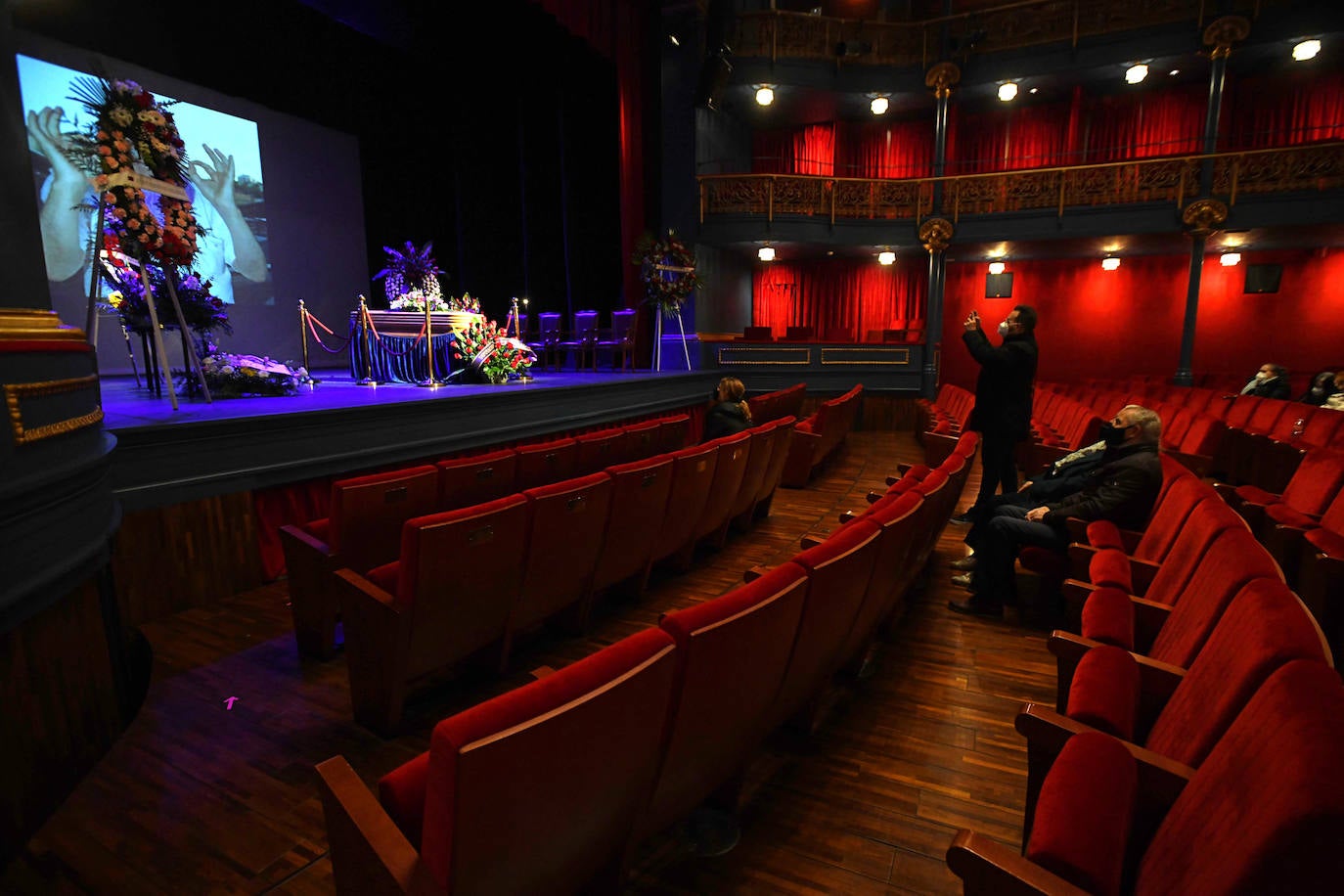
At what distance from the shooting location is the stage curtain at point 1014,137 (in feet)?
32.7

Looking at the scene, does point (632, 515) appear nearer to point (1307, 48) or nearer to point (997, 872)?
point (997, 872)

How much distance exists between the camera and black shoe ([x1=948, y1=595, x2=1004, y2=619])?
254 cm

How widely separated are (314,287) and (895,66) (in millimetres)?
8482

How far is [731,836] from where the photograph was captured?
1349mm

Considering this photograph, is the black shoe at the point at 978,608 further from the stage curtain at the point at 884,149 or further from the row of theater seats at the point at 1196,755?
the stage curtain at the point at 884,149

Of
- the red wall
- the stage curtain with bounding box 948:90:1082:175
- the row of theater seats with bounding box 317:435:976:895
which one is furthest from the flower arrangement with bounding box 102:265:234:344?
the stage curtain with bounding box 948:90:1082:175

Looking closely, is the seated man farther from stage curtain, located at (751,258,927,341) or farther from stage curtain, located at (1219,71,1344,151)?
stage curtain, located at (1219,71,1344,151)

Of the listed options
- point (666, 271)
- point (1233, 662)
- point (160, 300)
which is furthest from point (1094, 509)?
point (666, 271)

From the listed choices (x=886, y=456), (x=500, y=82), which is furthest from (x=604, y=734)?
(x=500, y=82)

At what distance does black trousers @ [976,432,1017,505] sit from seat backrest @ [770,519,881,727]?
85.7 inches

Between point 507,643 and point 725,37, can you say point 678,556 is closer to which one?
point 507,643

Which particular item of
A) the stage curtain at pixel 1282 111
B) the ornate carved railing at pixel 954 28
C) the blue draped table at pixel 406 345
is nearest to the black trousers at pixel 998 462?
the blue draped table at pixel 406 345

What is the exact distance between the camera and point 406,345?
516cm

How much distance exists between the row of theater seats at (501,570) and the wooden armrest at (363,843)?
Result: 0.67m
